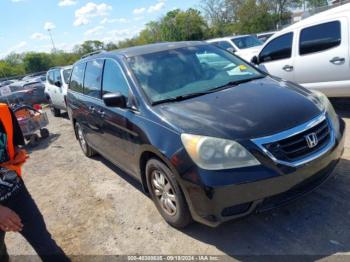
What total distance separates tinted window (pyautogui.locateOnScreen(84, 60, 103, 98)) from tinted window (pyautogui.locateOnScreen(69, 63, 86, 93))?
25 cm

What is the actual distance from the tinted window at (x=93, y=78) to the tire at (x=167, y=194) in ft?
5.70

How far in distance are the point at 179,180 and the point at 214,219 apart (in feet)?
1.45

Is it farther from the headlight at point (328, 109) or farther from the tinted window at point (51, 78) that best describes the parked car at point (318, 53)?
the tinted window at point (51, 78)

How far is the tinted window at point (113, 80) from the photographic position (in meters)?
4.11

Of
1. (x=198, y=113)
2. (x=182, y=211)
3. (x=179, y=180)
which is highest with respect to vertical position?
(x=198, y=113)

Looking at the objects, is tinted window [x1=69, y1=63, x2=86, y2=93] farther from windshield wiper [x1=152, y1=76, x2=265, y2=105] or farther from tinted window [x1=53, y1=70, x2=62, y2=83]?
tinted window [x1=53, y1=70, x2=62, y2=83]

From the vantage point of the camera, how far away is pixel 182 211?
3297 mm

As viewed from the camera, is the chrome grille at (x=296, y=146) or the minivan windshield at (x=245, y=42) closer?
the chrome grille at (x=296, y=146)

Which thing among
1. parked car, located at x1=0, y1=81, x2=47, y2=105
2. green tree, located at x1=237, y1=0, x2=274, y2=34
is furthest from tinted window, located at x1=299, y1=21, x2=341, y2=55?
green tree, located at x1=237, y1=0, x2=274, y2=34

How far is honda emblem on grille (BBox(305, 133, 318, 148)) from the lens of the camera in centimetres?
305

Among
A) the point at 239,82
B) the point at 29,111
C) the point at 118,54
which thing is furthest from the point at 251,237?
the point at 29,111

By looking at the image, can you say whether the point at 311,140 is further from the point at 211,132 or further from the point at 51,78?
the point at 51,78

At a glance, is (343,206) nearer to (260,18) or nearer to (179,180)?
(179,180)

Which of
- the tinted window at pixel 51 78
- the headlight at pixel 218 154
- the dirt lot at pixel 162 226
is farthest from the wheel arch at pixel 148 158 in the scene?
the tinted window at pixel 51 78
